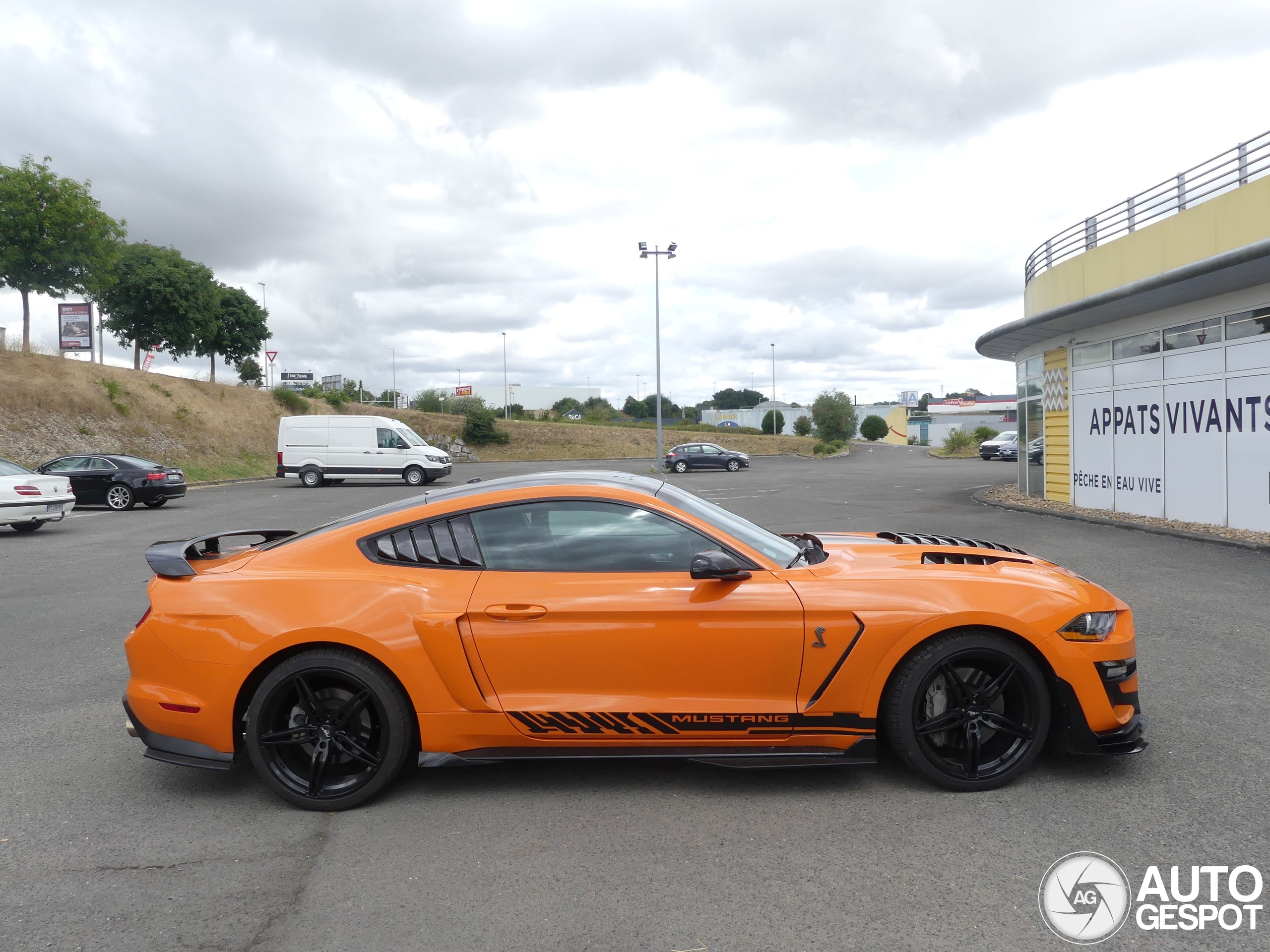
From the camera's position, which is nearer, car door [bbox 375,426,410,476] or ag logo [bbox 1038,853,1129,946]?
ag logo [bbox 1038,853,1129,946]

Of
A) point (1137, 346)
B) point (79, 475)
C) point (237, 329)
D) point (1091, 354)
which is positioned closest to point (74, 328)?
point (237, 329)

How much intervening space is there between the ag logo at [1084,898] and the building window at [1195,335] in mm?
12339

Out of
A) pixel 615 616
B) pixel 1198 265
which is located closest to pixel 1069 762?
pixel 615 616

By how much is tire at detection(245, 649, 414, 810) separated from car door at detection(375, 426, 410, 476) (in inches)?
1054

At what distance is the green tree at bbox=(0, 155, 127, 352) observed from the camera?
28688mm

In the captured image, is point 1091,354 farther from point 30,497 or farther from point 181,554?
point 30,497

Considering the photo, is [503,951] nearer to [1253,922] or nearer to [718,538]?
[718,538]

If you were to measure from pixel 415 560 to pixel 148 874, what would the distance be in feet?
4.89

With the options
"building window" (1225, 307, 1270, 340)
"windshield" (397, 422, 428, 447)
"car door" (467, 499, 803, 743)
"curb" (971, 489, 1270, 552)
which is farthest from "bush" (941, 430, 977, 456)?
"car door" (467, 499, 803, 743)

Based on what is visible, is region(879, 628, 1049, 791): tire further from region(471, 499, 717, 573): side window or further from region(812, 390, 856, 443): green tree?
region(812, 390, 856, 443): green tree

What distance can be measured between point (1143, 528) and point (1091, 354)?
15.7 ft

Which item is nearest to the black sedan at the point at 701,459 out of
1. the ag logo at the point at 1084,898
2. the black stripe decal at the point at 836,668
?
the black stripe decal at the point at 836,668

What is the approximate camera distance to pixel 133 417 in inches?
1470

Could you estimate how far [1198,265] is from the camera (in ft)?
37.2
